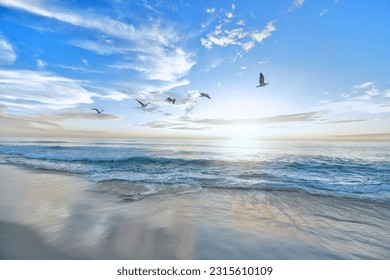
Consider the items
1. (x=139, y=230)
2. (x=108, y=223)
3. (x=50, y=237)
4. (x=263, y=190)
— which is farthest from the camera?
(x=263, y=190)

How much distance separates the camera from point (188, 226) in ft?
16.7

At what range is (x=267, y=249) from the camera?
4156 mm

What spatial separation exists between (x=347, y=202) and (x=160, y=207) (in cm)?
669

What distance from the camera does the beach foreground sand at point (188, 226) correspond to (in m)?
3.97

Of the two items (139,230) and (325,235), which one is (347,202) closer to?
(325,235)

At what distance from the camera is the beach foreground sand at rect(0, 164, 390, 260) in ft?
13.0

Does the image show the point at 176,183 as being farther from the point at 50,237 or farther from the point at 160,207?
the point at 50,237

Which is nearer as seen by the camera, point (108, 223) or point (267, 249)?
point (267, 249)

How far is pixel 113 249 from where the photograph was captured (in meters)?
3.92
